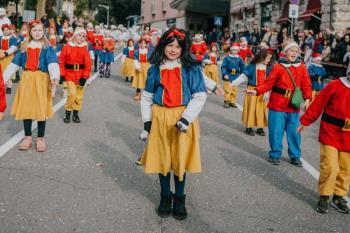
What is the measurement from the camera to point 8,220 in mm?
4598

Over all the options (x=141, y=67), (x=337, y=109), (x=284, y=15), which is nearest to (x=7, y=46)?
(x=141, y=67)

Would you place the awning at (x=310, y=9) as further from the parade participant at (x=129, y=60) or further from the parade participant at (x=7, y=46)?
the parade participant at (x=7, y=46)

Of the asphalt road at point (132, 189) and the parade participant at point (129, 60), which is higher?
the parade participant at point (129, 60)

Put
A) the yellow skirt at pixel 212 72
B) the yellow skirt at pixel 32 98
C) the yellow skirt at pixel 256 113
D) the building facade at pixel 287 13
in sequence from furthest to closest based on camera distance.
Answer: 1. the building facade at pixel 287 13
2. the yellow skirt at pixel 212 72
3. the yellow skirt at pixel 256 113
4. the yellow skirt at pixel 32 98

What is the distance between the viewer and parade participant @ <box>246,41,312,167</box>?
23.5 feet

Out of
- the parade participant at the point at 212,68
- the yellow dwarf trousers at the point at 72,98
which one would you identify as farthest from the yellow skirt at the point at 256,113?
the parade participant at the point at 212,68

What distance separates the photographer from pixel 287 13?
3009 cm

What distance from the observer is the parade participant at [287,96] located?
7.16 metres

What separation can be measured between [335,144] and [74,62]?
18.6 feet

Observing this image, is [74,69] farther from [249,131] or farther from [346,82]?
[346,82]

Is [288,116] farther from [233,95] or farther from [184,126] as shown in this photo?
[233,95]

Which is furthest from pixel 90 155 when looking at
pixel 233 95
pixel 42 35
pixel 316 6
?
pixel 316 6

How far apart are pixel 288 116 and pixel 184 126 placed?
3090 mm

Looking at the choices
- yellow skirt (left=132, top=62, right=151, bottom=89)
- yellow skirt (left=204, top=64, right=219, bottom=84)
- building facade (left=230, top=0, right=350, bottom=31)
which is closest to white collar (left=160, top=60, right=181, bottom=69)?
yellow skirt (left=132, top=62, right=151, bottom=89)
